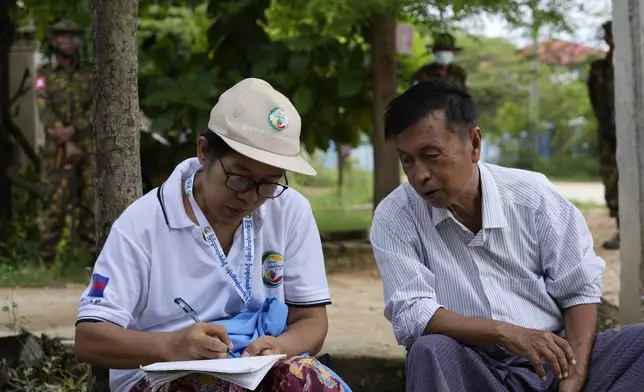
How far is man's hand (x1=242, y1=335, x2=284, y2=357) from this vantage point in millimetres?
2885

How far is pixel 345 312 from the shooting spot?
6230 mm

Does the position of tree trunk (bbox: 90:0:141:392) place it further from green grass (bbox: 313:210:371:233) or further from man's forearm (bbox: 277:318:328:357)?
green grass (bbox: 313:210:371:233)

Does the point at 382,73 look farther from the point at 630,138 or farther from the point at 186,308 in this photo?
the point at 186,308

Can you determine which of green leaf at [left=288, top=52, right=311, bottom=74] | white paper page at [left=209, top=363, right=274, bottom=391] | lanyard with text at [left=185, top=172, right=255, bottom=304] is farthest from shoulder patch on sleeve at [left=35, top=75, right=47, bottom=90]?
white paper page at [left=209, top=363, right=274, bottom=391]

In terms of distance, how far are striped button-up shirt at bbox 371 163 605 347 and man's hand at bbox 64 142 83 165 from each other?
17.7 ft

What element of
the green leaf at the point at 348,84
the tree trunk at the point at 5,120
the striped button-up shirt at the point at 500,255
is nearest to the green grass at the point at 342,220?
the green leaf at the point at 348,84

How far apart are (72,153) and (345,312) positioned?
10.4 ft

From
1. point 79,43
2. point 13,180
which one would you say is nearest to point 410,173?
point 79,43

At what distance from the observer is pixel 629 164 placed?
4.73m

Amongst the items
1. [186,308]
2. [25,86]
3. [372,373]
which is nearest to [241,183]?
[186,308]

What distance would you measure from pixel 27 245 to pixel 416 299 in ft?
20.7

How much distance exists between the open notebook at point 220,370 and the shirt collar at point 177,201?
46 centimetres

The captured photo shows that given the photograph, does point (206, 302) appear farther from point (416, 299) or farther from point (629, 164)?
point (629, 164)

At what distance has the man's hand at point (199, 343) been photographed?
2779 millimetres
